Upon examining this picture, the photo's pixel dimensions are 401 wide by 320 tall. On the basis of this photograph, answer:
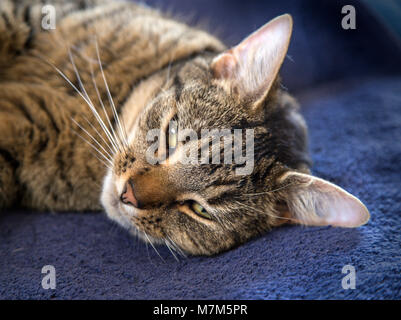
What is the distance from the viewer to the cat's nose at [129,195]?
1038mm

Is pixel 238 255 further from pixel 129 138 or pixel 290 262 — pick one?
pixel 129 138

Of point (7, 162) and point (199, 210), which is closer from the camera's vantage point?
point (199, 210)

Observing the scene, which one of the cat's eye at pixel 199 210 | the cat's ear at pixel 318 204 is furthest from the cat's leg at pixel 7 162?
the cat's ear at pixel 318 204

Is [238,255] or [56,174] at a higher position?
[56,174]

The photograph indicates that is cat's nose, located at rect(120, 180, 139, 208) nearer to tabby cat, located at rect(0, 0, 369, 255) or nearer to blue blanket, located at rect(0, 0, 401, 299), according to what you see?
tabby cat, located at rect(0, 0, 369, 255)

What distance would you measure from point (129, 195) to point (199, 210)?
0.21m

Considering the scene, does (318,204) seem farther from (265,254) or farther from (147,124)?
(147,124)

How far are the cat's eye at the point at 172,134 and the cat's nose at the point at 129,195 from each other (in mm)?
154

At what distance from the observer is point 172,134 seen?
1.12 m

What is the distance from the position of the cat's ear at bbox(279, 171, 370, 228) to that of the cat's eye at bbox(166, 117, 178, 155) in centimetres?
34

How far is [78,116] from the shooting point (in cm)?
129

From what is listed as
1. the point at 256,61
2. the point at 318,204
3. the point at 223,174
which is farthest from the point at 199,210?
the point at 256,61
